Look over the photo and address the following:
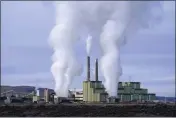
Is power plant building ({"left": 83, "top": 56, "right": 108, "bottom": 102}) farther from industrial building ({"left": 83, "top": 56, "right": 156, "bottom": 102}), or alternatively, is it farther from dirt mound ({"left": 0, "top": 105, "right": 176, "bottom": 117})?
dirt mound ({"left": 0, "top": 105, "right": 176, "bottom": 117})

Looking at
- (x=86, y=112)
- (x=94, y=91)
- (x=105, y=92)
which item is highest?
(x=94, y=91)

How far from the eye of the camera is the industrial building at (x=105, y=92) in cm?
12244

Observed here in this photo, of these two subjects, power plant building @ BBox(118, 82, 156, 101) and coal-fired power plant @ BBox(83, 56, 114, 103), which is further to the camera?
power plant building @ BBox(118, 82, 156, 101)

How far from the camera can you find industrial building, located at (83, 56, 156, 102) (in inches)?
4820

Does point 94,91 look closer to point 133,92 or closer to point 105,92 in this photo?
point 105,92

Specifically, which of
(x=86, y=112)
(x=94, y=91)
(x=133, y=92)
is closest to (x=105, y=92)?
(x=94, y=91)

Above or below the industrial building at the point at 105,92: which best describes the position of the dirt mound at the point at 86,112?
below

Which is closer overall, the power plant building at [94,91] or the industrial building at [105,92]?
the power plant building at [94,91]

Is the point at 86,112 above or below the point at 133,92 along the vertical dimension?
below

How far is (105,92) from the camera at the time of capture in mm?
122312

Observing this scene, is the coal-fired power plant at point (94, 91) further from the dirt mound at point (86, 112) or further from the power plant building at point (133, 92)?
the dirt mound at point (86, 112)

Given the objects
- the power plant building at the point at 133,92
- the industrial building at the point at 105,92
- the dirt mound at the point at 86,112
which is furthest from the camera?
the power plant building at the point at 133,92

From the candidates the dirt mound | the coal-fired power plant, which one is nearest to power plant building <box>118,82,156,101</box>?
the coal-fired power plant

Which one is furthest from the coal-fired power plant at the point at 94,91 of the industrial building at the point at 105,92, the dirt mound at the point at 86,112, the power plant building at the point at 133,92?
the dirt mound at the point at 86,112
